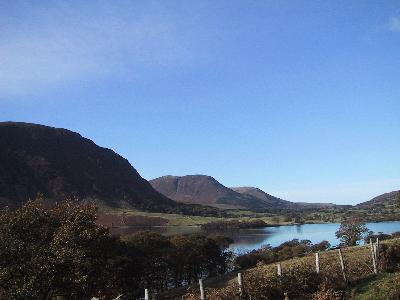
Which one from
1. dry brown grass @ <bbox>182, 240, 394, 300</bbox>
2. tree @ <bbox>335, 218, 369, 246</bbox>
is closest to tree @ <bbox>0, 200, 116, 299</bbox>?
dry brown grass @ <bbox>182, 240, 394, 300</bbox>

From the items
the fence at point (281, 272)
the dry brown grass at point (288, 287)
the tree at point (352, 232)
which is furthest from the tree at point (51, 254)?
the tree at point (352, 232)

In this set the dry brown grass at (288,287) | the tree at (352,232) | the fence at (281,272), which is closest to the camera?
the fence at (281,272)

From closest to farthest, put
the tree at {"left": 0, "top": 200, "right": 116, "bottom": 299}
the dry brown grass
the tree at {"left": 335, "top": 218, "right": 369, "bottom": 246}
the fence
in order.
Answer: the fence
the dry brown grass
the tree at {"left": 0, "top": 200, "right": 116, "bottom": 299}
the tree at {"left": 335, "top": 218, "right": 369, "bottom": 246}

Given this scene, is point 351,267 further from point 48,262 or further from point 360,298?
point 48,262

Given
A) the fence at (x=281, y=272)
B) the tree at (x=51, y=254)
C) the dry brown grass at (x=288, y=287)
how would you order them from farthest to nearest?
the tree at (x=51, y=254) < the dry brown grass at (x=288, y=287) < the fence at (x=281, y=272)

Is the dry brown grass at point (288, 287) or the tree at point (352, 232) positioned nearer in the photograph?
the dry brown grass at point (288, 287)

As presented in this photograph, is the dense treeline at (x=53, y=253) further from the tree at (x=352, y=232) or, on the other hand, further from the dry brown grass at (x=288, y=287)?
the tree at (x=352, y=232)

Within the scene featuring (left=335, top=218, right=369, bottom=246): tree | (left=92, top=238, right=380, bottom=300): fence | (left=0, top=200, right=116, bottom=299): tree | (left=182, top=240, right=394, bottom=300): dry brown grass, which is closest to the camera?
(left=92, top=238, right=380, bottom=300): fence

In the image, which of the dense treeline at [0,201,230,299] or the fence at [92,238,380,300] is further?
the dense treeline at [0,201,230,299]

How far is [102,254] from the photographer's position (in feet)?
122

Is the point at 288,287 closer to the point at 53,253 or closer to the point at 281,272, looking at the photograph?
the point at 281,272

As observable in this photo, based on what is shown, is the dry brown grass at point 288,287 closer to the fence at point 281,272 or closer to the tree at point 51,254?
the fence at point 281,272

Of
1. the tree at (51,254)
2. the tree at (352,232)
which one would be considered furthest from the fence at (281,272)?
the tree at (352,232)

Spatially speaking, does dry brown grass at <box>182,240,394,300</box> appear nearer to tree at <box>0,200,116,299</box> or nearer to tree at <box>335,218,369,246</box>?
tree at <box>0,200,116,299</box>
